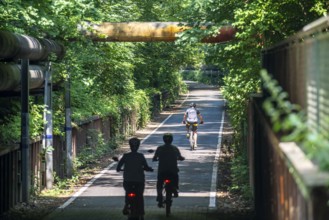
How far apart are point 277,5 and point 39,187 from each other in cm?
659

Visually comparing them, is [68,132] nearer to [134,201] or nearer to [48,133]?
[48,133]

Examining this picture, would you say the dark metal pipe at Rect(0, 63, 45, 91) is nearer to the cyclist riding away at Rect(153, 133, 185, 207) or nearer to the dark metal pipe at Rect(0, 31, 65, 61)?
the dark metal pipe at Rect(0, 31, 65, 61)

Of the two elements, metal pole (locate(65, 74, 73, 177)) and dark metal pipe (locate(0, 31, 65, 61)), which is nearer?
dark metal pipe (locate(0, 31, 65, 61))

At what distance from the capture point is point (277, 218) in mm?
9062

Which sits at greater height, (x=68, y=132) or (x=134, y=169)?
(x=68, y=132)

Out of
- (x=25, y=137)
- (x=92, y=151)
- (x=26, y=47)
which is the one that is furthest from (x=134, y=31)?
(x=25, y=137)

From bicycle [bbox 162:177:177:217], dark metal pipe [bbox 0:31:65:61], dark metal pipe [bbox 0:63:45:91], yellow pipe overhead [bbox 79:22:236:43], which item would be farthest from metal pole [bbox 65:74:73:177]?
bicycle [bbox 162:177:177:217]

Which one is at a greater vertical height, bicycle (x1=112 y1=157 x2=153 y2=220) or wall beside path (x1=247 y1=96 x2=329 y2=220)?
wall beside path (x1=247 y1=96 x2=329 y2=220)

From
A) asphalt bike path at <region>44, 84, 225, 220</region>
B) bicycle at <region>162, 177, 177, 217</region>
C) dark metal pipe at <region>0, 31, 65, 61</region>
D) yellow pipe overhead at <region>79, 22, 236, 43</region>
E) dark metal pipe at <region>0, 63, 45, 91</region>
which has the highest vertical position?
yellow pipe overhead at <region>79, 22, 236, 43</region>

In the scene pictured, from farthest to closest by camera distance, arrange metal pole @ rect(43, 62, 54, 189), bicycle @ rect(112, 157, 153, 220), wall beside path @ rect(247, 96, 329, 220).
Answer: metal pole @ rect(43, 62, 54, 189) < bicycle @ rect(112, 157, 153, 220) < wall beside path @ rect(247, 96, 329, 220)

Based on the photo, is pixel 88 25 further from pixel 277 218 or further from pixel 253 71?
pixel 277 218

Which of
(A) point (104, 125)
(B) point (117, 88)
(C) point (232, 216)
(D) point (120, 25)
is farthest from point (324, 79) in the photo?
(B) point (117, 88)

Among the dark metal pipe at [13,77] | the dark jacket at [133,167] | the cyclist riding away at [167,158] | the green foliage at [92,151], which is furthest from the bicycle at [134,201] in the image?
the green foliage at [92,151]

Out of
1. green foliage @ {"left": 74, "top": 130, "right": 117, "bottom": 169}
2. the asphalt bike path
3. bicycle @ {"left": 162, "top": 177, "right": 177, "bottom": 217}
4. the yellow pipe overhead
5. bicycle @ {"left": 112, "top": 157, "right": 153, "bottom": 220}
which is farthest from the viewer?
the yellow pipe overhead
